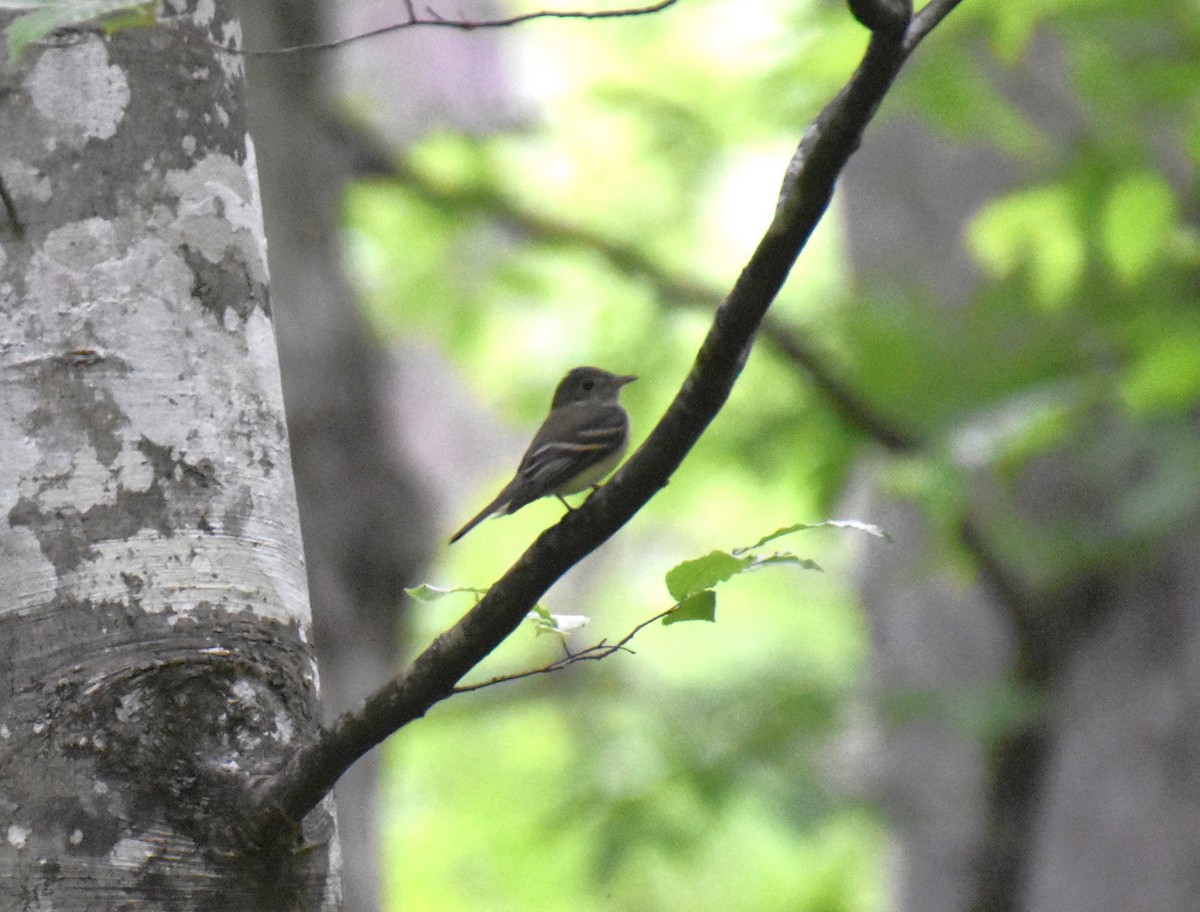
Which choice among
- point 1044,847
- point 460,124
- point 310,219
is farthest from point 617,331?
point 1044,847

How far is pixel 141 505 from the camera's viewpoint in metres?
1.99

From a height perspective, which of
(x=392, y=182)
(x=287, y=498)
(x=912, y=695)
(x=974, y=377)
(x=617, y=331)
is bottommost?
(x=912, y=695)

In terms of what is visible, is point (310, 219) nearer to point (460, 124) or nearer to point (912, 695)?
point (460, 124)

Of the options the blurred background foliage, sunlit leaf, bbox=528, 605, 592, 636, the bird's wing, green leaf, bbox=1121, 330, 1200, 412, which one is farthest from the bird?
green leaf, bbox=1121, 330, 1200, 412

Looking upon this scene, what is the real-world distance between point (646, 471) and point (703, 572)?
0.59ft

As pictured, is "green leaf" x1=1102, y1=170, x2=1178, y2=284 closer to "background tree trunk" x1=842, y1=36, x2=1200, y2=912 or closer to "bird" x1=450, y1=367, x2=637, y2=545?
"background tree trunk" x1=842, y1=36, x2=1200, y2=912

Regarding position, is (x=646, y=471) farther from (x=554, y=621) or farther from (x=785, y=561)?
(x=554, y=621)

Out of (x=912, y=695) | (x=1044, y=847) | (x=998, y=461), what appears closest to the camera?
(x=998, y=461)

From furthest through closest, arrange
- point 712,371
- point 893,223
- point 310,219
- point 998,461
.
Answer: point 893,223
point 310,219
point 998,461
point 712,371

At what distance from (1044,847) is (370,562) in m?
3.39

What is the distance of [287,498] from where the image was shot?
7.11 feet

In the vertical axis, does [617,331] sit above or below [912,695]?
above

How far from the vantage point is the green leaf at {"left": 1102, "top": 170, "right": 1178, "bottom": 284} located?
459 cm

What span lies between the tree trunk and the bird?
4.51 feet
